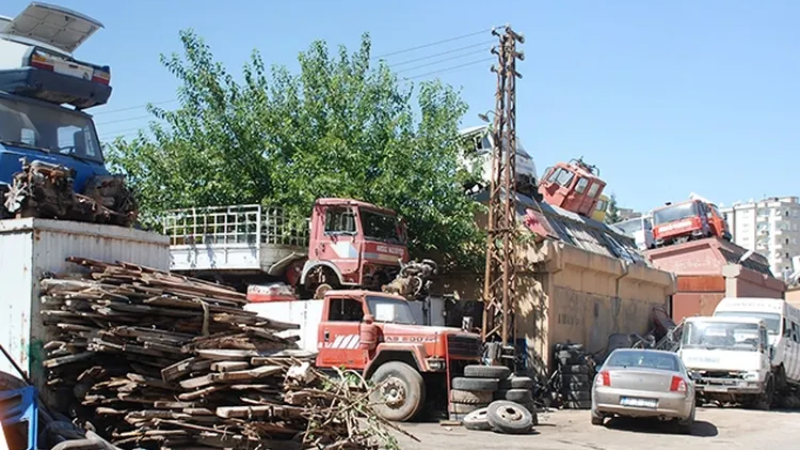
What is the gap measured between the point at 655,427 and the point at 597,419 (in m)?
1.12

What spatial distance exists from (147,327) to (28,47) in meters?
5.27

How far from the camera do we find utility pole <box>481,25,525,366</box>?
876 inches

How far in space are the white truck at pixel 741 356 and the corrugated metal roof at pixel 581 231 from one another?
5852 millimetres

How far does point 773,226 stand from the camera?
128 meters

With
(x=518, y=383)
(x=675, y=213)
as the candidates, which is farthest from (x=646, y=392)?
(x=675, y=213)

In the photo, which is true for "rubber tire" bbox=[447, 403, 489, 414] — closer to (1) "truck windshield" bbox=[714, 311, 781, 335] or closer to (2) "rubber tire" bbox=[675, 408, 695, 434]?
(2) "rubber tire" bbox=[675, 408, 695, 434]

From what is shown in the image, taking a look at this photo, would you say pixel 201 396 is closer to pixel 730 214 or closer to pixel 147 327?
pixel 147 327

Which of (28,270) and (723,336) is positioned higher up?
(28,270)

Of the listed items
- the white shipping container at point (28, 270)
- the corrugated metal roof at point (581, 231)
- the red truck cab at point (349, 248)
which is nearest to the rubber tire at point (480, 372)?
the red truck cab at point (349, 248)

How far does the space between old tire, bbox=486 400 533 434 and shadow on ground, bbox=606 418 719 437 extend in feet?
8.17

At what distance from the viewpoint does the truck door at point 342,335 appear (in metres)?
16.9

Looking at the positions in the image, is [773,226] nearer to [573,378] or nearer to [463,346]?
[573,378]

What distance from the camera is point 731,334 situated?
22781mm

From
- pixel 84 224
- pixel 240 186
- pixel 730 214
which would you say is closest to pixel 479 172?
pixel 240 186
